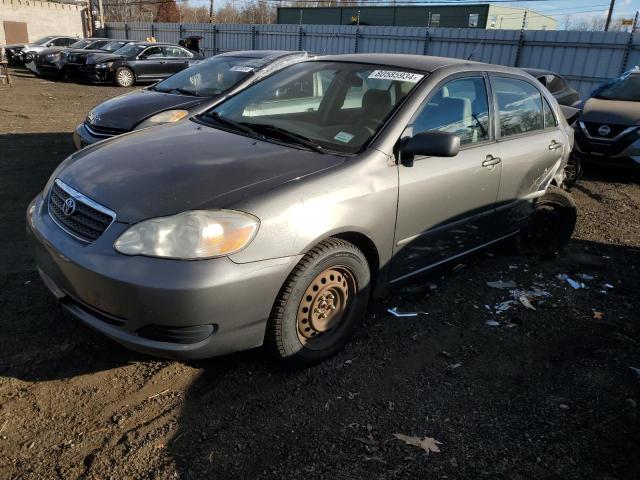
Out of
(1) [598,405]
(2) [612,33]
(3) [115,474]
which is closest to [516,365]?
(1) [598,405]

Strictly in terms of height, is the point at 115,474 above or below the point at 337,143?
below

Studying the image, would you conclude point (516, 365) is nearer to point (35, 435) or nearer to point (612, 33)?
point (35, 435)

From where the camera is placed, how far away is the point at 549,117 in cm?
479

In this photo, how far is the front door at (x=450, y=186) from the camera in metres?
3.32

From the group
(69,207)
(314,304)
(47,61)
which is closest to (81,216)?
(69,207)

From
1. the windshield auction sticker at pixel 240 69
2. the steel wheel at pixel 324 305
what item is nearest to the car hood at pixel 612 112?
the windshield auction sticker at pixel 240 69

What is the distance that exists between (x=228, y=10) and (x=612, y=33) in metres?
70.9

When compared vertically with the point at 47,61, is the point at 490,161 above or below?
above

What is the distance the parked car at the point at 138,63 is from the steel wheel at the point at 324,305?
16.3 meters

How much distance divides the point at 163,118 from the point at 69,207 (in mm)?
3752

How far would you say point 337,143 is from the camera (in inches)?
127

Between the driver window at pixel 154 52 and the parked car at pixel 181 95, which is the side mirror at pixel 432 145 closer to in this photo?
the parked car at pixel 181 95

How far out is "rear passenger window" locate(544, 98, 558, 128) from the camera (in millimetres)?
4723

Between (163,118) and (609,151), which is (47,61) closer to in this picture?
(163,118)
